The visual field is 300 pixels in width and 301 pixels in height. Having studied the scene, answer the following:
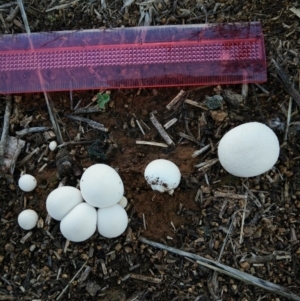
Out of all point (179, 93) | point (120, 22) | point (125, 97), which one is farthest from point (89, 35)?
point (179, 93)

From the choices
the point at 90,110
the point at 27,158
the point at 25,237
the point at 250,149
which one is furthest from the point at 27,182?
the point at 250,149

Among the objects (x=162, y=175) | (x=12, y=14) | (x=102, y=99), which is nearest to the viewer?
(x=162, y=175)

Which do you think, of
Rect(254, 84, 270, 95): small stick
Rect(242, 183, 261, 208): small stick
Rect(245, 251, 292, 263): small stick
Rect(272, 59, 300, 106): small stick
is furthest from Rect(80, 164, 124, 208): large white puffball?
Rect(272, 59, 300, 106): small stick

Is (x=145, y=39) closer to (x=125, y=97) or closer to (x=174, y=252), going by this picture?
(x=125, y=97)

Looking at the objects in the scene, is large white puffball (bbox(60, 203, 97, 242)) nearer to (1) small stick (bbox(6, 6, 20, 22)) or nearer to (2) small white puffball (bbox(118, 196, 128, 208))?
(2) small white puffball (bbox(118, 196, 128, 208))

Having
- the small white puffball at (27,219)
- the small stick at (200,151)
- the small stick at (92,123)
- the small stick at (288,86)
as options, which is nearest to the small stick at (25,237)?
the small white puffball at (27,219)

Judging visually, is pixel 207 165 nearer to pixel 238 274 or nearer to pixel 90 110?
pixel 238 274
